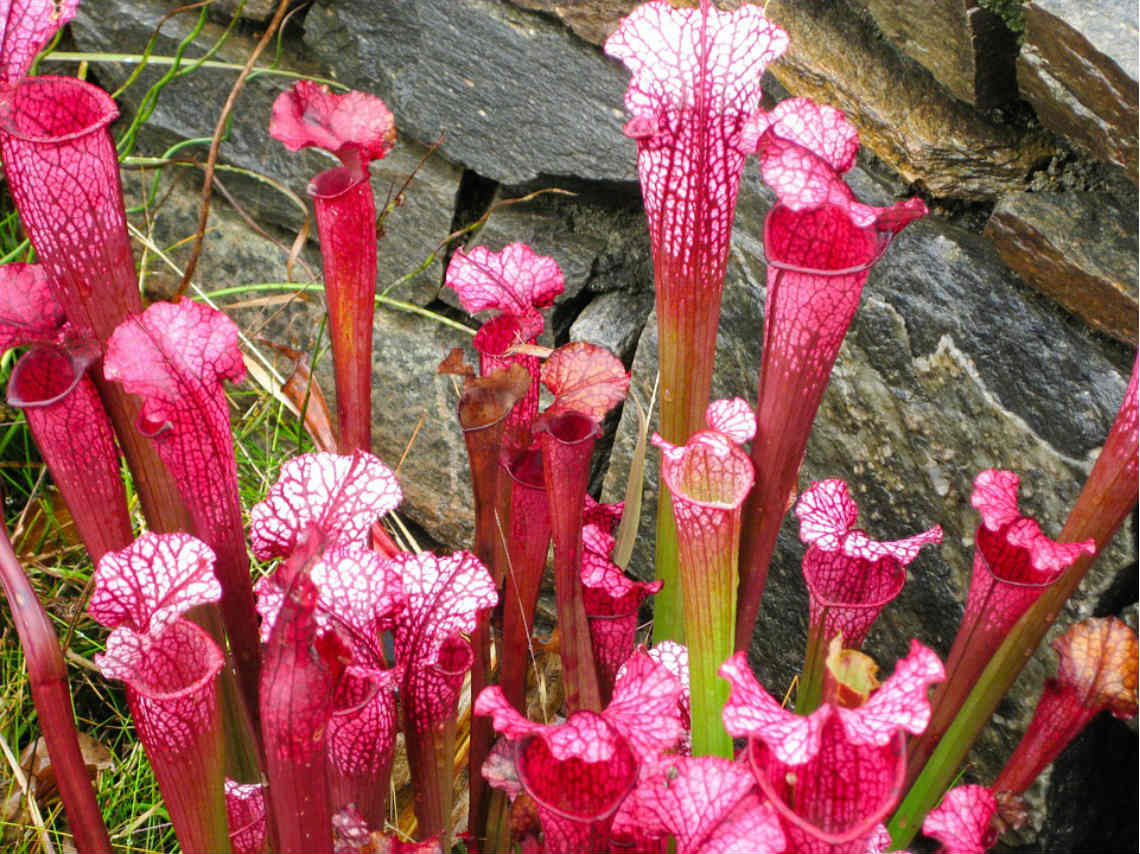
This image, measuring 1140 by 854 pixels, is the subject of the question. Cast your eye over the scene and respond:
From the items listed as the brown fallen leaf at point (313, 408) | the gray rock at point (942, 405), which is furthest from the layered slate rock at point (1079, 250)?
the brown fallen leaf at point (313, 408)

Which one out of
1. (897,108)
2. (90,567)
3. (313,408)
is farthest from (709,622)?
(90,567)

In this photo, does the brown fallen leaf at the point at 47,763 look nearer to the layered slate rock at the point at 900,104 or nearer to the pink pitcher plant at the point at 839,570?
the pink pitcher plant at the point at 839,570

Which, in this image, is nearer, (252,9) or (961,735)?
(961,735)

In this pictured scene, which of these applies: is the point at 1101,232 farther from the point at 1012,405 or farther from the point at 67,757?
the point at 67,757

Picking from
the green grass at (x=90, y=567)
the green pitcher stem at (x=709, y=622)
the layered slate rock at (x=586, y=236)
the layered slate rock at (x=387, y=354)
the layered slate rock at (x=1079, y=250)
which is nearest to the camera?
the green pitcher stem at (x=709, y=622)

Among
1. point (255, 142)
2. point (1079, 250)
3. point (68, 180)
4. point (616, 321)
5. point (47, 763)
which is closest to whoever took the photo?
point (68, 180)

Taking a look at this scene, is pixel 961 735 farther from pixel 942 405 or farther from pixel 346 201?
pixel 346 201
